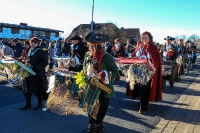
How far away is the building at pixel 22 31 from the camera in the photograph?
167 ft

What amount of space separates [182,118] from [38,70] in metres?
3.66

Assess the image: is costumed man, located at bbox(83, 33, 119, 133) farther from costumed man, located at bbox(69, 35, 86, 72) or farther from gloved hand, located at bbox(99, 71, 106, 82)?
costumed man, located at bbox(69, 35, 86, 72)

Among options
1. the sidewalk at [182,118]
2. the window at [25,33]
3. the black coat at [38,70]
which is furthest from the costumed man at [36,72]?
the window at [25,33]

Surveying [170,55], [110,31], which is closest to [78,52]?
[170,55]

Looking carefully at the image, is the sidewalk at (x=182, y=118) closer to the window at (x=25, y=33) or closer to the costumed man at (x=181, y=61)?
the costumed man at (x=181, y=61)

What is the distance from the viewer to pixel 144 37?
561 cm

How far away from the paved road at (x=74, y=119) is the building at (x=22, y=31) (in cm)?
4738

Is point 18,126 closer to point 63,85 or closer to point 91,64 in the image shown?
point 63,85

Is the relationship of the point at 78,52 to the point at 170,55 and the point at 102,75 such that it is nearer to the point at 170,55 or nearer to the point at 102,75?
the point at 170,55

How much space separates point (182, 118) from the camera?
17.6ft

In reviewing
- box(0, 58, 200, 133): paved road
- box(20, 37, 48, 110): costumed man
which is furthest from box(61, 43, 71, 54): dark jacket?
box(20, 37, 48, 110): costumed man

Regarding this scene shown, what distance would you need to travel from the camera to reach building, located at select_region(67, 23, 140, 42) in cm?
4265

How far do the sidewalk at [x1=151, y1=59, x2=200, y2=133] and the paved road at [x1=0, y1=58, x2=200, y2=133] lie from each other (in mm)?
166

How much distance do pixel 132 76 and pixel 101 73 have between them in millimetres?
1947
